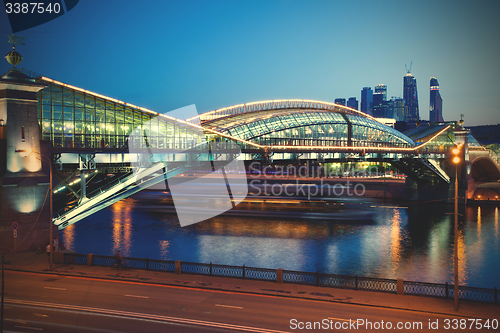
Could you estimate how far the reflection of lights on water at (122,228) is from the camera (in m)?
34.6

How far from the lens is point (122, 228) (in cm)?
4512

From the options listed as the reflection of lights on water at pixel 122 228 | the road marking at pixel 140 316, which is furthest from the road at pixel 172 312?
the reflection of lights on water at pixel 122 228

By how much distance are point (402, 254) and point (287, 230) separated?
1516 cm

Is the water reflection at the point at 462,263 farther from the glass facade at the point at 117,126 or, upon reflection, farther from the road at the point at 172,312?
the glass facade at the point at 117,126

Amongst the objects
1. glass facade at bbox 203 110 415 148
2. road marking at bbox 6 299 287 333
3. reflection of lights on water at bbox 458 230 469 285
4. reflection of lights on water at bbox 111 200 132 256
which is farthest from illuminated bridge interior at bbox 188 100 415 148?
road marking at bbox 6 299 287 333

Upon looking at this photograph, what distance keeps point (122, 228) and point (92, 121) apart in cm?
1976

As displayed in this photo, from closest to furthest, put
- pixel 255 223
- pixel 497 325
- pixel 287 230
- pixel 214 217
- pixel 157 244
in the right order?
pixel 497 325
pixel 157 244
pixel 287 230
pixel 255 223
pixel 214 217

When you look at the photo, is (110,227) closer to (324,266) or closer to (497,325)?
(324,266)

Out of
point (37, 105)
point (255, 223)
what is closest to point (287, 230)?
A: point (255, 223)

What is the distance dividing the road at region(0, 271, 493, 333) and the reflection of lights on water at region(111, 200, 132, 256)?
50.1ft

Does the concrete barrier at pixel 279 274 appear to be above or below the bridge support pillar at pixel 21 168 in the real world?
below

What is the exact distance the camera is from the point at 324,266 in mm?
29047

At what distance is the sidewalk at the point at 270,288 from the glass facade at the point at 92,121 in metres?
10.1

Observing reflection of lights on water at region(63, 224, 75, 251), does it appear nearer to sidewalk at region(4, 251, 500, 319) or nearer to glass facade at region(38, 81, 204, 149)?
glass facade at region(38, 81, 204, 149)
